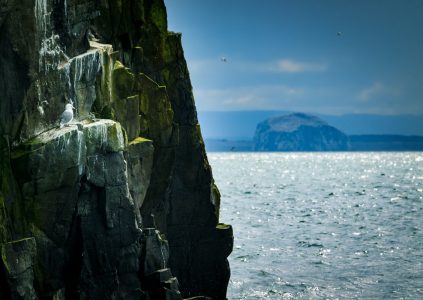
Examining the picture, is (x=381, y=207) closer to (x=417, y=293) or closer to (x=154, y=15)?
(x=417, y=293)

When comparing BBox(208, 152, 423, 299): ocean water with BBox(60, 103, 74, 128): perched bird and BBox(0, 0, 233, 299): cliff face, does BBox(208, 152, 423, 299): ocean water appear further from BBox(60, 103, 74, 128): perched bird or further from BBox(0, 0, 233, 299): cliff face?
BBox(60, 103, 74, 128): perched bird

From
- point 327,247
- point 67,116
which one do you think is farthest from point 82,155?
point 327,247

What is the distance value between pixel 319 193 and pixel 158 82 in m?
107

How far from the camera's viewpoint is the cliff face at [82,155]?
103ft

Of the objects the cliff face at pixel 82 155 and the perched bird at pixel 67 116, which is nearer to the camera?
the cliff face at pixel 82 155

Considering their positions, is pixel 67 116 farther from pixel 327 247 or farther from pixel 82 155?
pixel 327 247

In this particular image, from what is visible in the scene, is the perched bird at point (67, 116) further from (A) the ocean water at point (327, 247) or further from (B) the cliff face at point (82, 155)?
(A) the ocean water at point (327, 247)

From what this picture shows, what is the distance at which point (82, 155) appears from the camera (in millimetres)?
33031

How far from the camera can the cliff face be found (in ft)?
103

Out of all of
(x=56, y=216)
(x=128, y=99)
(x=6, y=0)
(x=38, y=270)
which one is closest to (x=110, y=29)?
(x=128, y=99)

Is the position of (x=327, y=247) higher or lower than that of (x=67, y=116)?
lower

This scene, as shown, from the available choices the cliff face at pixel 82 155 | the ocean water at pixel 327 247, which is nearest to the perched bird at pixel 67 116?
the cliff face at pixel 82 155

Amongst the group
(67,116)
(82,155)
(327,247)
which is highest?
(67,116)

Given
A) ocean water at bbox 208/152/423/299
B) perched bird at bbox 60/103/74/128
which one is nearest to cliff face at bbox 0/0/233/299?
perched bird at bbox 60/103/74/128
